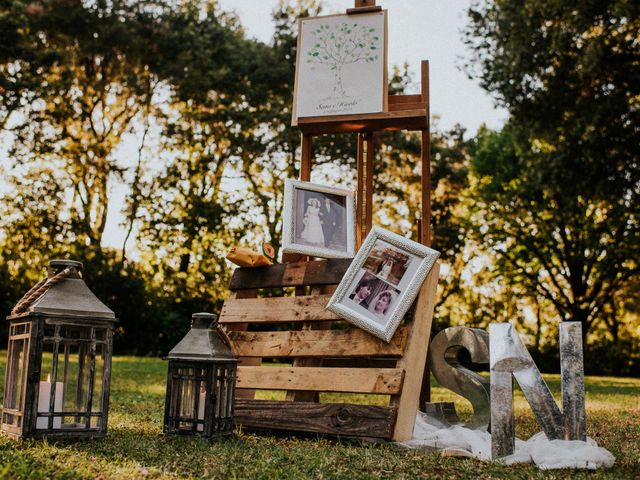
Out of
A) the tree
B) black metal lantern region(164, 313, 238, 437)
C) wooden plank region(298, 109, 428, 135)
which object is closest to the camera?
black metal lantern region(164, 313, 238, 437)

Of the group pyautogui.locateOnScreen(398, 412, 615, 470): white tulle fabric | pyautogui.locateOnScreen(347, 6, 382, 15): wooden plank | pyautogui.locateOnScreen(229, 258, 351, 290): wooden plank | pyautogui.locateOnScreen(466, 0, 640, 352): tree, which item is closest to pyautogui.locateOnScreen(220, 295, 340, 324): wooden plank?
pyautogui.locateOnScreen(229, 258, 351, 290): wooden plank

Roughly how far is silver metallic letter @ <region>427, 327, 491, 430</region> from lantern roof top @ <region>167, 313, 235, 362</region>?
1499 millimetres

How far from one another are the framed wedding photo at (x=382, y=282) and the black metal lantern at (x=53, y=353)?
141 cm

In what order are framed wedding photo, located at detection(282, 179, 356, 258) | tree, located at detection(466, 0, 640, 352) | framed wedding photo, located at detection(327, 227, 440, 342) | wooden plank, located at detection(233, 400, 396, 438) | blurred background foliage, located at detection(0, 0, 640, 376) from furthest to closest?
1. blurred background foliage, located at detection(0, 0, 640, 376)
2. tree, located at detection(466, 0, 640, 352)
3. framed wedding photo, located at detection(282, 179, 356, 258)
4. framed wedding photo, located at detection(327, 227, 440, 342)
5. wooden plank, located at detection(233, 400, 396, 438)

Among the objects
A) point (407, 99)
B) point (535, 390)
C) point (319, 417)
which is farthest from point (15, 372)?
point (407, 99)

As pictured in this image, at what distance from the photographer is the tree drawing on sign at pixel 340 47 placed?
5.16m

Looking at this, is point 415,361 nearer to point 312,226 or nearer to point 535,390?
point 535,390

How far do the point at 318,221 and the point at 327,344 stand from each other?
97 centimetres

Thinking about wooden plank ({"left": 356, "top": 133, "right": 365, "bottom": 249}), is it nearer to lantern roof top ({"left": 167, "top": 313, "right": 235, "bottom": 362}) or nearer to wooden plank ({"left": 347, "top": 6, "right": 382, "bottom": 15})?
wooden plank ({"left": 347, "top": 6, "right": 382, "bottom": 15})

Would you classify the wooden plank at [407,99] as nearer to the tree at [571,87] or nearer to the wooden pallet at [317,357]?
the wooden pallet at [317,357]

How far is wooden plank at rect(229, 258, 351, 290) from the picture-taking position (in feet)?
14.2

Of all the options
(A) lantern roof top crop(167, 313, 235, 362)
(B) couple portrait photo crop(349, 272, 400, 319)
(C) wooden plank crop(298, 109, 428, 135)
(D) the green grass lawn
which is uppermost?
(C) wooden plank crop(298, 109, 428, 135)

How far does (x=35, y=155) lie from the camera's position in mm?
17000

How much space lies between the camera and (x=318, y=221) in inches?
187
